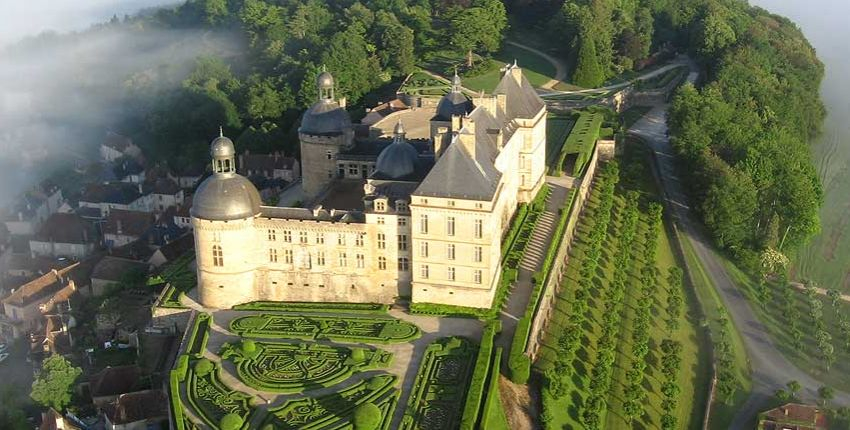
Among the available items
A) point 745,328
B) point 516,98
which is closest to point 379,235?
A: point 516,98

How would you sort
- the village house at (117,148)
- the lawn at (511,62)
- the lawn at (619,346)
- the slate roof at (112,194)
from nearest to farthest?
the lawn at (619,346) < the slate roof at (112,194) < the village house at (117,148) < the lawn at (511,62)

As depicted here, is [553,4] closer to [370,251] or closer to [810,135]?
[810,135]

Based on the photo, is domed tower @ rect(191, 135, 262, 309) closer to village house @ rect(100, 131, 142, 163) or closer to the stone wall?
the stone wall

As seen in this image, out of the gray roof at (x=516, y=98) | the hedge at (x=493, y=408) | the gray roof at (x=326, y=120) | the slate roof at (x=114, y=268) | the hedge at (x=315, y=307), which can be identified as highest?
the gray roof at (x=516, y=98)

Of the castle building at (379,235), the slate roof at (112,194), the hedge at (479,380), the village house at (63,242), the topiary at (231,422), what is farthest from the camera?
the slate roof at (112,194)

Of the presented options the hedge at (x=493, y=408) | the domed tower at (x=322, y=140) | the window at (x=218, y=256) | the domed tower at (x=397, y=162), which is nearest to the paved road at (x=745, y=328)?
the hedge at (x=493, y=408)

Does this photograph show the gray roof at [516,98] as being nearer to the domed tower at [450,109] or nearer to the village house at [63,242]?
the domed tower at [450,109]
